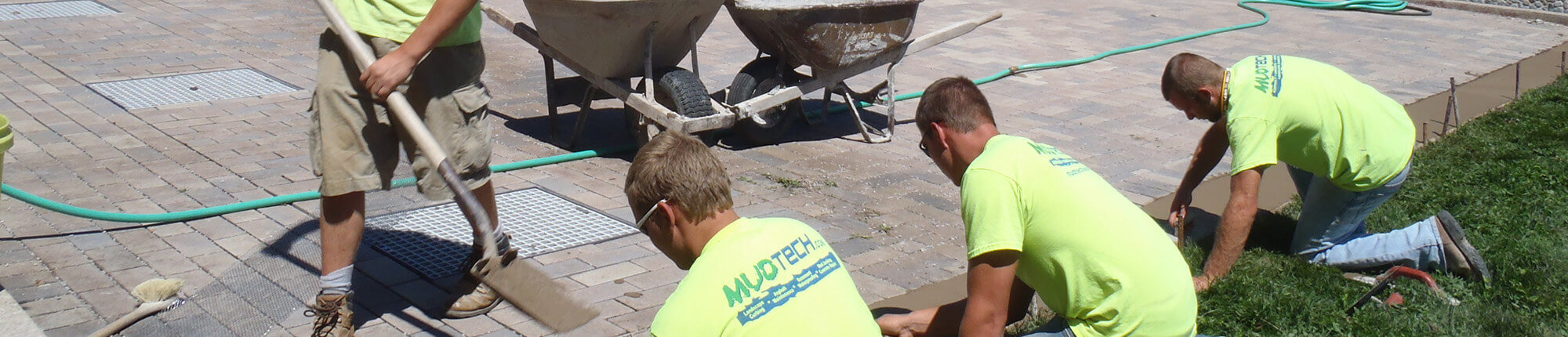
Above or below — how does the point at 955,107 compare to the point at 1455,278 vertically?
above

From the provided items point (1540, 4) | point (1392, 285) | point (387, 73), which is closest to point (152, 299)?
point (387, 73)

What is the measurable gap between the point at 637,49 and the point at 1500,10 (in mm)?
9783

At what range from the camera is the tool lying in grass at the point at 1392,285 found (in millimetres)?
4168

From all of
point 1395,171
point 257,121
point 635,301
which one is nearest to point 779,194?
point 635,301

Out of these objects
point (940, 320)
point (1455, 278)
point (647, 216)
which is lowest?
point (1455, 278)

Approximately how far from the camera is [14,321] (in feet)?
12.1

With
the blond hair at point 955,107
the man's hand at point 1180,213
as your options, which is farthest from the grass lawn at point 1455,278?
the blond hair at point 955,107

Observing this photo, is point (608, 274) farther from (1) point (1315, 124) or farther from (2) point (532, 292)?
(1) point (1315, 124)

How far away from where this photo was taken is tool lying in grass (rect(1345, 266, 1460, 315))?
4168 millimetres

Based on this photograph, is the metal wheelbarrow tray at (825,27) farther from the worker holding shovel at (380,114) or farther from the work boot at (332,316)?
the work boot at (332,316)

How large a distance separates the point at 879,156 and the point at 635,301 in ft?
7.82

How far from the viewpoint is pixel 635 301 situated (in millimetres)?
4094

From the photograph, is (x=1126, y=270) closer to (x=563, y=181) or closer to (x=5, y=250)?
(x=563, y=181)

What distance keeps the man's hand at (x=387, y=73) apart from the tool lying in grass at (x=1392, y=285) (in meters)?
3.04
